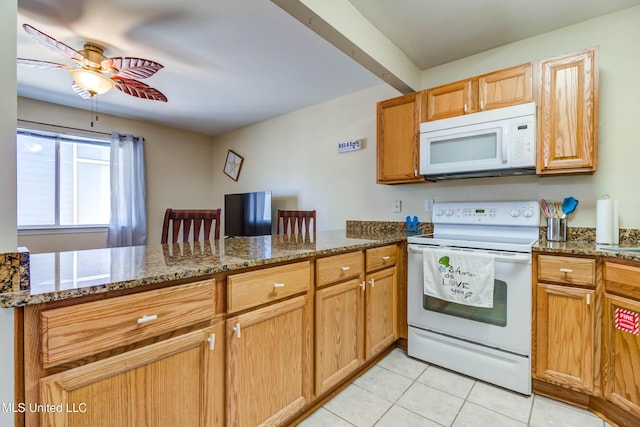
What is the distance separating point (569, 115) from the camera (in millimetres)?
1820

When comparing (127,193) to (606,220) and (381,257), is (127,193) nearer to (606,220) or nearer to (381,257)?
(381,257)

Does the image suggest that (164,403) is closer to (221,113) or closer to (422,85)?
(422,85)

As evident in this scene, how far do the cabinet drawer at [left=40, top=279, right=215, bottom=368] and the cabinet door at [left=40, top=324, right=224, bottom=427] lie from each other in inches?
2.0

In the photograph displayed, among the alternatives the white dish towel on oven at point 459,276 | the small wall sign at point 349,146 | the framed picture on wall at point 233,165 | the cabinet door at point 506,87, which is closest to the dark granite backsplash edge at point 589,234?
the white dish towel on oven at point 459,276

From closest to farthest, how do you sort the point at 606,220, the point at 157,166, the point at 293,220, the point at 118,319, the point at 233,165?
the point at 118,319, the point at 606,220, the point at 293,220, the point at 157,166, the point at 233,165

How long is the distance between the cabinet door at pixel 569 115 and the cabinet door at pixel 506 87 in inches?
3.2

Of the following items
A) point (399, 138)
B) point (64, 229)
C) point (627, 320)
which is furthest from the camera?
point (64, 229)

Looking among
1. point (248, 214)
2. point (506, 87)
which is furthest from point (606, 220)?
point (248, 214)

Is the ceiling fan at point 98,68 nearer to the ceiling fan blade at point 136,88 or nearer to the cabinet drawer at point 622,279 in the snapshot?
the ceiling fan blade at point 136,88

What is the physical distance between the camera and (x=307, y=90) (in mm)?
3174

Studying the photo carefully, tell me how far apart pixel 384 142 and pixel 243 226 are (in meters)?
2.43

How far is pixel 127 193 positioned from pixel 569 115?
15.7 ft

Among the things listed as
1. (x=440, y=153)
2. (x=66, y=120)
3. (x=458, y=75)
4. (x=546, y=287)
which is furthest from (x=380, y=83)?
(x=66, y=120)

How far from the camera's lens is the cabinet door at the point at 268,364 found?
3.93 feet
